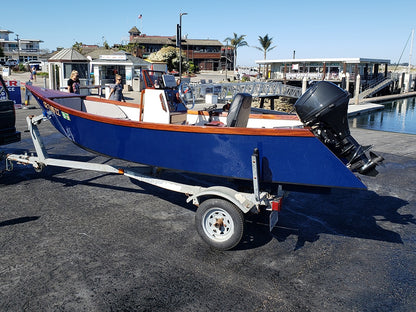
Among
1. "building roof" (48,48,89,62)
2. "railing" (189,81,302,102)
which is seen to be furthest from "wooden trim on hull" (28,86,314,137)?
"building roof" (48,48,89,62)

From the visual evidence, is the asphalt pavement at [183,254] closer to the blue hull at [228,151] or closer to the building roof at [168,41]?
the blue hull at [228,151]

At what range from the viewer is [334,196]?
7547 millimetres

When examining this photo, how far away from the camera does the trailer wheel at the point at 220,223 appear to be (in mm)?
4887

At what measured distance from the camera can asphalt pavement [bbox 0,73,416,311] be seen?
3.94m

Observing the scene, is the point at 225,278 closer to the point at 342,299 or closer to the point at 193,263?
the point at 193,263

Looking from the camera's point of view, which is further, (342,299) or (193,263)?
(193,263)

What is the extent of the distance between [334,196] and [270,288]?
13.0 feet

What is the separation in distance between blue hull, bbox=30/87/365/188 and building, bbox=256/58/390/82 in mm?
45285

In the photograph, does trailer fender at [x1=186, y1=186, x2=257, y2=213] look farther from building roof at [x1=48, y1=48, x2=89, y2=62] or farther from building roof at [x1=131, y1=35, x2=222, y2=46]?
building roof at [x1=131, y1=35, x2=222, y2=46]

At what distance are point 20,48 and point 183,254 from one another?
5552 inches

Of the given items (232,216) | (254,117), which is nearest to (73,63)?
(254,117)

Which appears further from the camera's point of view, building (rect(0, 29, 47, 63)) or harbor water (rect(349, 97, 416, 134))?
building (rect(0, 29, 47, 63))

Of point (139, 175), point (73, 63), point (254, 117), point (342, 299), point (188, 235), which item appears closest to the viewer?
point (342, 299)

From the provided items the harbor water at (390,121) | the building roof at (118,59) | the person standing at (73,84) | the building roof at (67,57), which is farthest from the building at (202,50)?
the person standing at (73,84)
